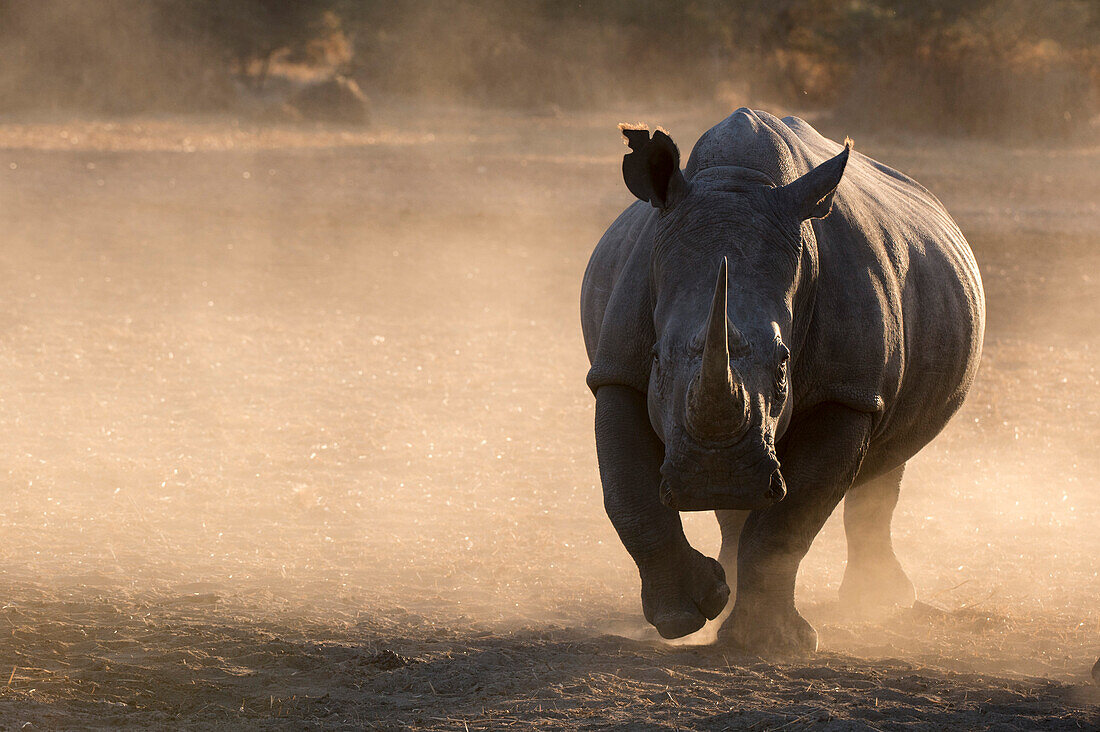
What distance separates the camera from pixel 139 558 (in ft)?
17.0

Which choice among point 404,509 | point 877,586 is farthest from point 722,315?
point 404,509

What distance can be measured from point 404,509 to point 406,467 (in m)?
0.62

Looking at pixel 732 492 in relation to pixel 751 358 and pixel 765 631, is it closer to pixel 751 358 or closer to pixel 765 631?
pixel 751 358

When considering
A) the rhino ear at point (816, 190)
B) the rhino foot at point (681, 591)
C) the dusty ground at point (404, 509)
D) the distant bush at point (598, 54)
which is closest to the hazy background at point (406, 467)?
the dusty ground at point (404, 509)

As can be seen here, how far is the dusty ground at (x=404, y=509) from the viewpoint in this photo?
3.71 m

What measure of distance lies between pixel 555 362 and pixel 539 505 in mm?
2818

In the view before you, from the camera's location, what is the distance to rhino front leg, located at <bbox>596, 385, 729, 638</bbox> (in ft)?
12.7

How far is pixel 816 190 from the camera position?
373 cm

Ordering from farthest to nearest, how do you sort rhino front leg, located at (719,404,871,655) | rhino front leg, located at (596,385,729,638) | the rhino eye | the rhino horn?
rhino front leg, located at (719,404,871,655), rhino front leg, located at (596,385,729,638), the rhino eye, the rhino horn

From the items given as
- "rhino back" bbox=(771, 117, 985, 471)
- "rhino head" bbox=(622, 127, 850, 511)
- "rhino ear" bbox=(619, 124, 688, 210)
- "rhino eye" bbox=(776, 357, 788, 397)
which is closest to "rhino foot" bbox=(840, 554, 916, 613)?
"rhino back" bbox=(771, 117, 985, 471)

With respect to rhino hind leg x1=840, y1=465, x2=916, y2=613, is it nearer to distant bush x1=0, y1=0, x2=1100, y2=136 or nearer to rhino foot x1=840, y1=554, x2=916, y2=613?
rhino foot x1=840, y1=554, x2=916, y2=613

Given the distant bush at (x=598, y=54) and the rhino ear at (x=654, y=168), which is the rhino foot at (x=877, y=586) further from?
the distant bush at (x=598, y=54)

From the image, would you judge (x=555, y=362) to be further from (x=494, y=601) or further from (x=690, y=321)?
(x=690, y=321)

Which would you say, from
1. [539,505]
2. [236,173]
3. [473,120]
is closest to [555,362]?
[539,505]
